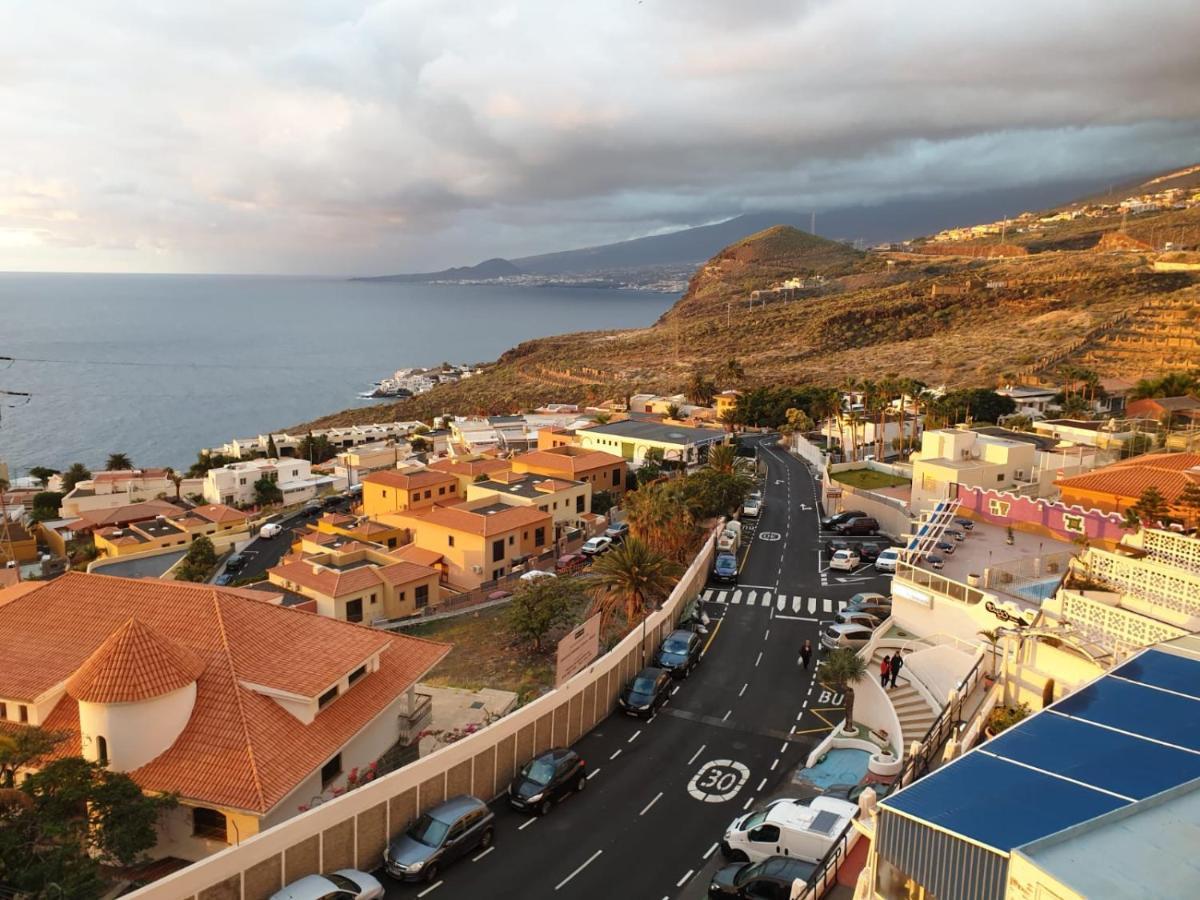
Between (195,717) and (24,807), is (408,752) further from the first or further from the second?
(24,807)

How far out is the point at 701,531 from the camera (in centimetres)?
4231

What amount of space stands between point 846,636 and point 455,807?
1642cm

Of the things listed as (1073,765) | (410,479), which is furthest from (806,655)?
(410,479)

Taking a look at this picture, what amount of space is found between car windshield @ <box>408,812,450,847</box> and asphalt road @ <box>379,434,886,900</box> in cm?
75

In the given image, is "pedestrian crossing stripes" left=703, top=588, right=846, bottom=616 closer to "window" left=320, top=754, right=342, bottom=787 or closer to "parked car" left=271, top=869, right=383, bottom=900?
"window" left=320, top=754, right=342, bottom=787

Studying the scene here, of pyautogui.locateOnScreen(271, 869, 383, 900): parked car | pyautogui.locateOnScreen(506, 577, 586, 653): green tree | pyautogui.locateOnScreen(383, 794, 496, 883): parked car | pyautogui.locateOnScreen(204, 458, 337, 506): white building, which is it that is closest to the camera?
pyautogui.locateOnScreen(271, 869, 383, 900): parked car

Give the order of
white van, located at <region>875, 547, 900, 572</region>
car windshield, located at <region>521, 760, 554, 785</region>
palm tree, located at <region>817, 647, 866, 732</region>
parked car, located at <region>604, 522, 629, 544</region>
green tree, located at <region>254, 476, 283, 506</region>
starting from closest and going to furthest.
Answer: car windshield, located at <region>521, 760, 554, 785</region>, palm tree, located at <region>817, 647, 866, 732</region>, white van, located at <region>875, 547, 900, 572</region>, parked car, located at <region>604, 522, 629, 544</region>, green tree, located at <region>254, 476, 283, 506</region>

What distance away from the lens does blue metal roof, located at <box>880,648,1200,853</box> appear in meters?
9.70

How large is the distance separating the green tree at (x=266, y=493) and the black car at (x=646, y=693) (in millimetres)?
58864

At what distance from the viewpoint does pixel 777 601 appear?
33750 mm

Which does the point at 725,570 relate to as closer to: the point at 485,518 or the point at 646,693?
the point at 646,693

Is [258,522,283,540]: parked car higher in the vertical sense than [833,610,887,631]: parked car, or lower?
lower

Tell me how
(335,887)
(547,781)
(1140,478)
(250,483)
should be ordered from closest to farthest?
(335,887) < (547,781) < (1140,478) < (250,483)

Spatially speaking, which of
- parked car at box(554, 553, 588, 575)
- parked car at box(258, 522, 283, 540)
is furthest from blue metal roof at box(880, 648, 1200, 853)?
parked car at box(258, 522, 283, 540)
